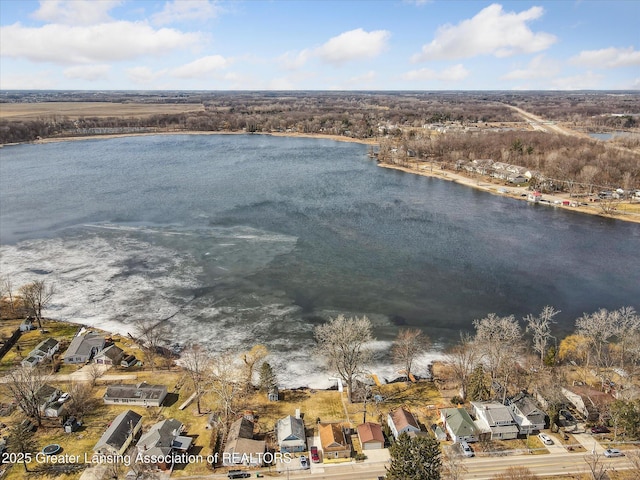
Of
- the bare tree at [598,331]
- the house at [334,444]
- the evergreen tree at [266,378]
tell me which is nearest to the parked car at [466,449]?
the house at [334,444]

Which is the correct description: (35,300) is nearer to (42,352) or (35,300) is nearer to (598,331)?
(42,352)

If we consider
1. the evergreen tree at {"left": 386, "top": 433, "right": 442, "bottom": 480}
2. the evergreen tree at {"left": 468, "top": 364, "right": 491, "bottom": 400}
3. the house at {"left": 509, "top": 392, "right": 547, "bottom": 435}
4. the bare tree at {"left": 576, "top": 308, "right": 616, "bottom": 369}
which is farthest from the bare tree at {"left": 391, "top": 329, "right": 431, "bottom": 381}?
the bare tree at {"left": 576, "top": 308, "right": 616, "bottom": 369}

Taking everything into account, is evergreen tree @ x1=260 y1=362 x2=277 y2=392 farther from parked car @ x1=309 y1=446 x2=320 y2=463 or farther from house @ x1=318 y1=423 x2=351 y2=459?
parked car @ x1=309 y1=446 x2=320 y2=463

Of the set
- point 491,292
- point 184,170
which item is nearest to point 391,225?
point 491,292

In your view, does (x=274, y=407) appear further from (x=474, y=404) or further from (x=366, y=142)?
(x=366, y=142)

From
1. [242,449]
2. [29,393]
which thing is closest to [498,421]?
[242,449]

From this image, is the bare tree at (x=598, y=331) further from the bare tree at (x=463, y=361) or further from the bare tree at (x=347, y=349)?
the bare tree at (x=347, y=349)

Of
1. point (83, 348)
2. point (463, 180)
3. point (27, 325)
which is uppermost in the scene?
point (463, 180)
